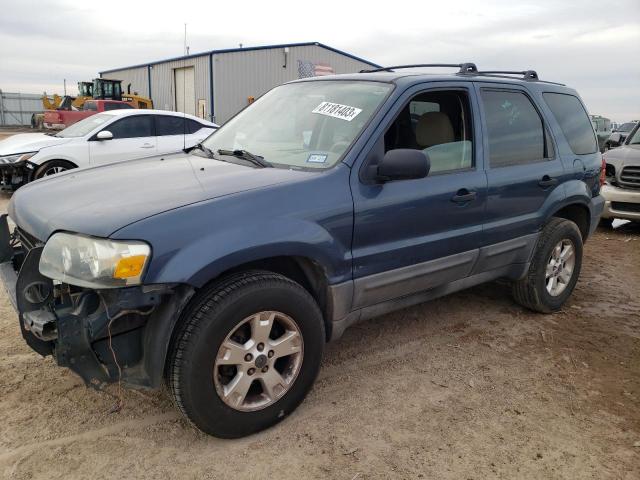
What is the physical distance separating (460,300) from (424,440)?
2229 millimetres

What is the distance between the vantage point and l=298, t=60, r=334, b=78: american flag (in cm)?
2730

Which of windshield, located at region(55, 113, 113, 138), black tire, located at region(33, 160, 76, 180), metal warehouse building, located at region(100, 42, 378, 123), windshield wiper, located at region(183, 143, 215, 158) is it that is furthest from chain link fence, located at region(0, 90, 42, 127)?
windshield wiper, located at region(183, 143, 215, 158)

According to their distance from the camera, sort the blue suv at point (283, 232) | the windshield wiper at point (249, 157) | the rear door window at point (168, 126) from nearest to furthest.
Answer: the blue suv at point (283, 232), the windshield wiper at point (249, 157), the rear door window at point (168, 126)

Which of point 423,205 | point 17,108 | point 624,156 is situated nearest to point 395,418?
point 423,205

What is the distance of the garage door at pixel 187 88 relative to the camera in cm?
2645

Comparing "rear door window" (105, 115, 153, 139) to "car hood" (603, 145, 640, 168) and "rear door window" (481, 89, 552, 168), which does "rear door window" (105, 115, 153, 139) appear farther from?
"car hood" (603, 145, 640, 168)

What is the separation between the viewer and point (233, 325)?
2.48 meters

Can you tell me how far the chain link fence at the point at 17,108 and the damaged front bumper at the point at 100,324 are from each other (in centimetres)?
4016

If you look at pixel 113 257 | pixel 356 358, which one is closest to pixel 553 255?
pixel 356 358

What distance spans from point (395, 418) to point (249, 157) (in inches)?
68.4

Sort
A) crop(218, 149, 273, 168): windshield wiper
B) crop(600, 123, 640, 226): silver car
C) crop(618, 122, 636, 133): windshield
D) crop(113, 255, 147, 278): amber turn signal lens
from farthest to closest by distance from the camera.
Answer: crop(618, 122, 636, 133): windshield < crop(600, 123, 640, 226): silver car < crop(218, 149, 273, 168): windshield wiper < crop(113, 255, 147, 278): amber turn signal lens

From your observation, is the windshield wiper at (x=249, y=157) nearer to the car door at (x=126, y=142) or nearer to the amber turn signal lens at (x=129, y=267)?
the amber turn signal lens at (x=129, y=267)

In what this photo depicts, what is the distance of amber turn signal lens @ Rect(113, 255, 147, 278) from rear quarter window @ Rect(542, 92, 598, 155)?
3.53m

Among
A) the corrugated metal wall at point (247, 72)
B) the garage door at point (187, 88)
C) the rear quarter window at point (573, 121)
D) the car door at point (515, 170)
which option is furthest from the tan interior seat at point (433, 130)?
the garage door at point (187, 88)
